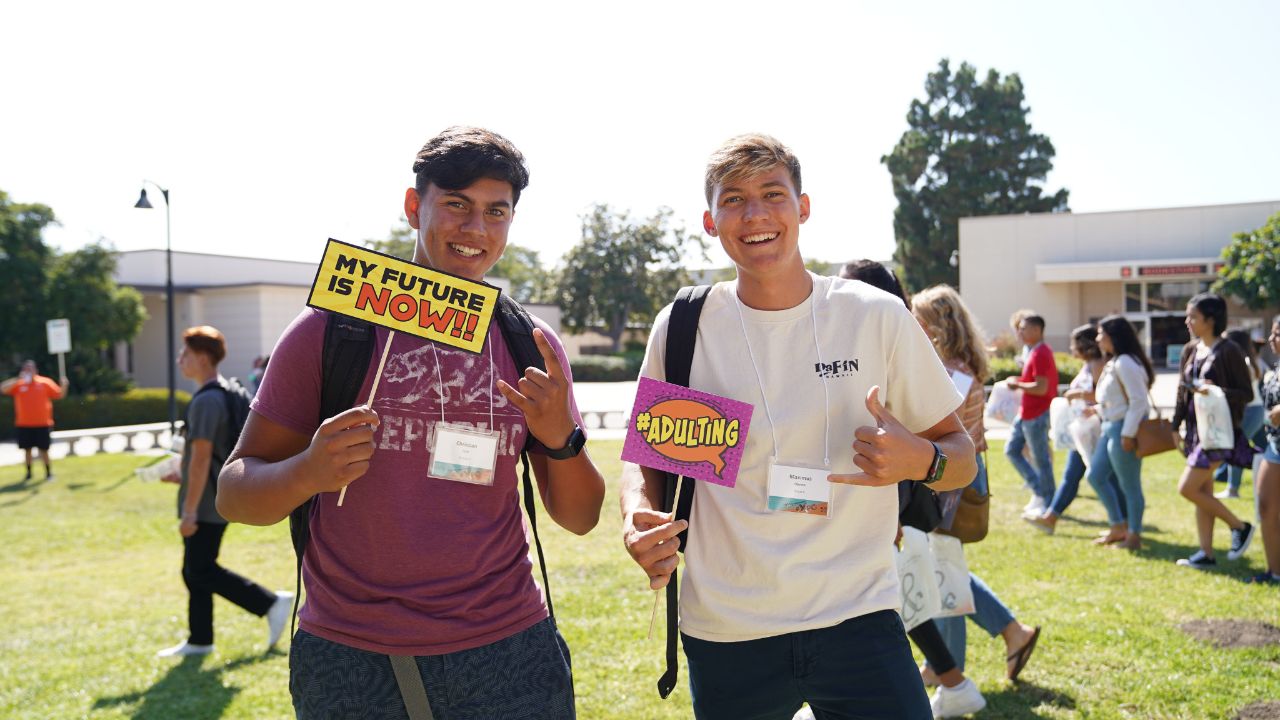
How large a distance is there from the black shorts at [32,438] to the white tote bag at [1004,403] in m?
15.3

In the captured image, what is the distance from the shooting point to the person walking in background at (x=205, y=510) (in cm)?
562

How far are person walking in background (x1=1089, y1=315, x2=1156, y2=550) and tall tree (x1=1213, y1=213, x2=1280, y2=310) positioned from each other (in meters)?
31.7

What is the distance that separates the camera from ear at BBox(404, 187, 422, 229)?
7.86ft

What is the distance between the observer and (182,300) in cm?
3794

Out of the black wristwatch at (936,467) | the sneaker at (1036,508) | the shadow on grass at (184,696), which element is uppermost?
the black wristwatch at (936,467)

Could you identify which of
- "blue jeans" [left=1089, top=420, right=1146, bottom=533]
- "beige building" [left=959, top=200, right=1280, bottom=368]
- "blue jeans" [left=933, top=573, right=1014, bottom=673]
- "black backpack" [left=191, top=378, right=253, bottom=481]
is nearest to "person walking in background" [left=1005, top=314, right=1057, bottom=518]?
"blue jeans" [left=1089, top=420, right=1146, bottom=533]

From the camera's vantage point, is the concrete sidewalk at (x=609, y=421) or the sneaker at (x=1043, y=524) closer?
the sneaker at (x=1043, y=524)

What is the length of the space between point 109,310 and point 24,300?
7.84ft

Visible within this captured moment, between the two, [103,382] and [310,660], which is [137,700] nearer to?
[310,660]

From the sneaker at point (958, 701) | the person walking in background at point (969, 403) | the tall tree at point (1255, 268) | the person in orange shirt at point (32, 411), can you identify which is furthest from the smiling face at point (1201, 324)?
the tall tree at point (1255, 268)

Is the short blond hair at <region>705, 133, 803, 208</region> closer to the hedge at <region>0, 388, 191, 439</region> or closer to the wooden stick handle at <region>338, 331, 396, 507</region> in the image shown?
the wooden stick handle at <region>338, 331, 396, 507</region>

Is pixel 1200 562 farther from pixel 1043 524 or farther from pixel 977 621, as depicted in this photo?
pixel 977 621

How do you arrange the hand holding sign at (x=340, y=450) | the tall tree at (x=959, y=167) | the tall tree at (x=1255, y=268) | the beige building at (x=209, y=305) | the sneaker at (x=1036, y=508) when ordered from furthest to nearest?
the tall tree at (x=959, y=167), the beige building at (x=209, y=305), the tall tree at (x=1255, y=268), the sneaker at (x=1036, y=508), the hand holding sign at (x=340, y=450)

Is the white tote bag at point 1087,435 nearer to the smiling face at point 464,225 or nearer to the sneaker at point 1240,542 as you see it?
the sneaker at point 1240,542
